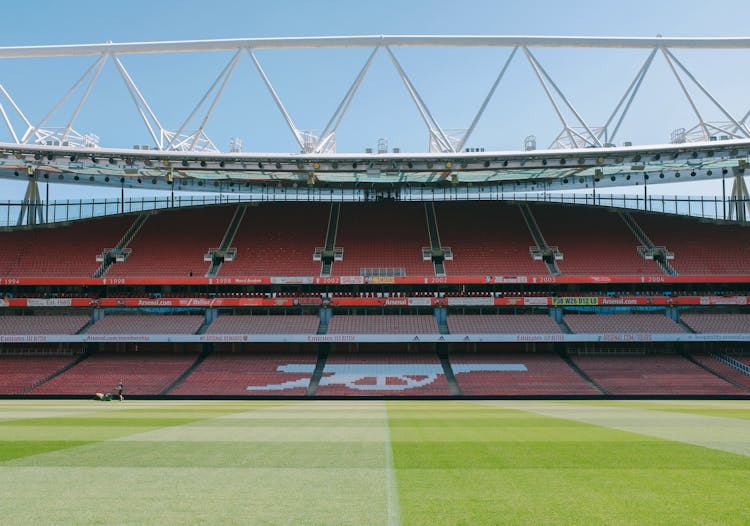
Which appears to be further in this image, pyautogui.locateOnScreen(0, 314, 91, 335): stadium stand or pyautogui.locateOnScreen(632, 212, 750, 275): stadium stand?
pyautogui.locateOnScreen(632, 212, 750, 275): stadium stand

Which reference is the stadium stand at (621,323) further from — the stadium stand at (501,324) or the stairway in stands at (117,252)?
the stairway in stands at (117,252)

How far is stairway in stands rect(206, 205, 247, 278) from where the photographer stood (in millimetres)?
51422

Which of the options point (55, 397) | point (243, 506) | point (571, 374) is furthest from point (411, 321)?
point (243, 506)

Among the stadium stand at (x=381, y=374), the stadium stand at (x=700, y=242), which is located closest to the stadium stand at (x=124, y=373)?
the stadium stand at (x=381, y=374)

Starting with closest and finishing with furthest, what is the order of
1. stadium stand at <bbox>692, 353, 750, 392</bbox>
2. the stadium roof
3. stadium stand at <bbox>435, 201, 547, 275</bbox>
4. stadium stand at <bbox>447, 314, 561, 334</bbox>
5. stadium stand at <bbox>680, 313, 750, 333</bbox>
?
stadium stand at <bbox>692, 353, 750, 392</bbox>, the stadium roof, stadium stand at <bbox>680, 313, 750, 333</bbox>, stadium stand at <bbox>447, 314, 561, 334</bbox>, stadium stand at <bbox>435, 201, 547, 275</bbox>

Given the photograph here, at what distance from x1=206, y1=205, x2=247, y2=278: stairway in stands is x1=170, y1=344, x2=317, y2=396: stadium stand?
785 cm

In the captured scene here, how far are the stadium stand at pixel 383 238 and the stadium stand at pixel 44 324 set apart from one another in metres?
21.6

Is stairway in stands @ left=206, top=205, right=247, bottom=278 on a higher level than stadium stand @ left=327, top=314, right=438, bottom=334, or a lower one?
higher

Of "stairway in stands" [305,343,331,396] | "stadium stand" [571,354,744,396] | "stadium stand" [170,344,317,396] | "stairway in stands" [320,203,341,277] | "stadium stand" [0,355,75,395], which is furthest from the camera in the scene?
"stairway in stands" [320,203,341,277]

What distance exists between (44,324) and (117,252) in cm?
890

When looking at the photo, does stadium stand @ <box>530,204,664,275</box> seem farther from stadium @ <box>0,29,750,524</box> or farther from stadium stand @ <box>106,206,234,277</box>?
stadium stand @ <box>106,206,234,277</box>

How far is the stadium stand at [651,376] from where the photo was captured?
128 feet

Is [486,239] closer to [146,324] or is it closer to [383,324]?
[383,324]

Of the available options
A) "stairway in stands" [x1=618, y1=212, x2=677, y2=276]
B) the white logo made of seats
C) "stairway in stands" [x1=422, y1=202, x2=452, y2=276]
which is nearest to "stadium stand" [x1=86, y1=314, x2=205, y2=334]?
the white logo made of seats
